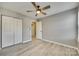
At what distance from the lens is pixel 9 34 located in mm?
4309

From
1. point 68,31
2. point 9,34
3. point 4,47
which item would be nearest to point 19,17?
point 9,34

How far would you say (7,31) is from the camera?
4.19m

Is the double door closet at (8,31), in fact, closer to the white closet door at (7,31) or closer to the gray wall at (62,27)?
the white closet door at (7,31)

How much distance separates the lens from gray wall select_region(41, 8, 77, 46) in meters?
4.61

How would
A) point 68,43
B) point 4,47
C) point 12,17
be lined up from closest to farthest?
point 4,47, point 12,17, point 68,43

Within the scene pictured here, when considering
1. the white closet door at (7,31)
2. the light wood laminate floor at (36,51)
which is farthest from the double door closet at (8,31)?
the light wood laminate floor at (36,51)

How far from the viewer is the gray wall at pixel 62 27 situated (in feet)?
15.1

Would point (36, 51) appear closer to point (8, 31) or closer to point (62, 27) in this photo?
point (8, 31)

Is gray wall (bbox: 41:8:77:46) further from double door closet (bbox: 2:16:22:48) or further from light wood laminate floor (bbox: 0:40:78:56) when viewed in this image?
double door closet (bbox: 2:16:22:48)

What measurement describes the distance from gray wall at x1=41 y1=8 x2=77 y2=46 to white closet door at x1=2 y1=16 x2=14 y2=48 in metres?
2.75

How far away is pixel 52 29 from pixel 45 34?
69 cm

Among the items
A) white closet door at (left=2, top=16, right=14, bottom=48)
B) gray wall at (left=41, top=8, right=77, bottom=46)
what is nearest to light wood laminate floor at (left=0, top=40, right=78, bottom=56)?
white closet door at (left=2, top=16, right=14, bottom=48)

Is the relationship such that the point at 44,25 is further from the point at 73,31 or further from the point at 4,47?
the point at 4,47

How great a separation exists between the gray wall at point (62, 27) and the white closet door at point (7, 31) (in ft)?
9.03
